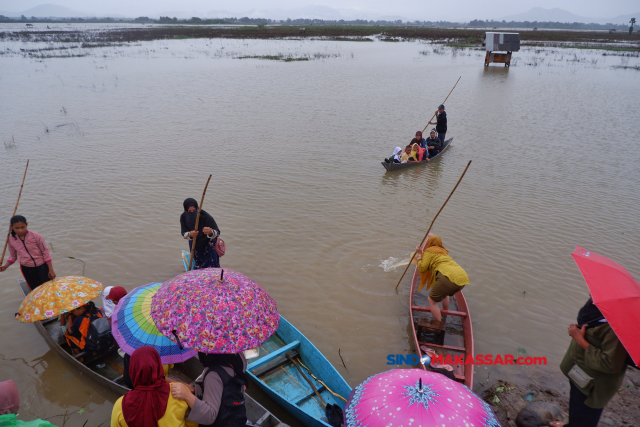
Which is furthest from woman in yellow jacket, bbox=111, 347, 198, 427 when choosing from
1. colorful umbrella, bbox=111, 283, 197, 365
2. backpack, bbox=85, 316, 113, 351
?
backpack, bbox=85, 316, 113, 351

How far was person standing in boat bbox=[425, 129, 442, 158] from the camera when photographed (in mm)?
13250

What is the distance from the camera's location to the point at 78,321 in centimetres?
468

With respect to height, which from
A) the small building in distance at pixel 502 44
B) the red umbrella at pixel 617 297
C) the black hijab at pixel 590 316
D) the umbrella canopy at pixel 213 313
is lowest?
the black hijab at pixel 590 316

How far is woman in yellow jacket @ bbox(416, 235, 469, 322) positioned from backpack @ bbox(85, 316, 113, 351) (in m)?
4.33

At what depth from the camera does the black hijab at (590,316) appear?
10.5 ft

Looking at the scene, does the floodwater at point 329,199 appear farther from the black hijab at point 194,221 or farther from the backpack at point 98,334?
the black hijab at point 194,221

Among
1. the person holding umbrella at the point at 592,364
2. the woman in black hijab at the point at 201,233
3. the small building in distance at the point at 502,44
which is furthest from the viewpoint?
the small building in distance at the point at 502,44

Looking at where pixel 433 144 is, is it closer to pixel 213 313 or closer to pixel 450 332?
pixel 450 332

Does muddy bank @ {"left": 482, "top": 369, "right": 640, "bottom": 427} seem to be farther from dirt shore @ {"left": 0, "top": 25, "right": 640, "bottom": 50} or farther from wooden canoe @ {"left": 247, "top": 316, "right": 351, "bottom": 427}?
dirt shore @ {"left": 0, "top": 25, "right": 640, "bottom": 50}

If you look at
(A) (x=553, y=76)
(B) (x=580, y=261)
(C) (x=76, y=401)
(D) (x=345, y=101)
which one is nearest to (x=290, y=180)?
(C) (x=76, y=401)

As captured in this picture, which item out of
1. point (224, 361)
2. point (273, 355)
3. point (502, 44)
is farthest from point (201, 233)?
point (502, 44)

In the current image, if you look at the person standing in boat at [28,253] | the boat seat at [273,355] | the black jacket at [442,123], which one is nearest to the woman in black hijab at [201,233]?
the boat seat at [273,355]

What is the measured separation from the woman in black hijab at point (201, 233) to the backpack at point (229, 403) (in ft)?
8.67

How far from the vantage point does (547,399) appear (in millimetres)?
4691
